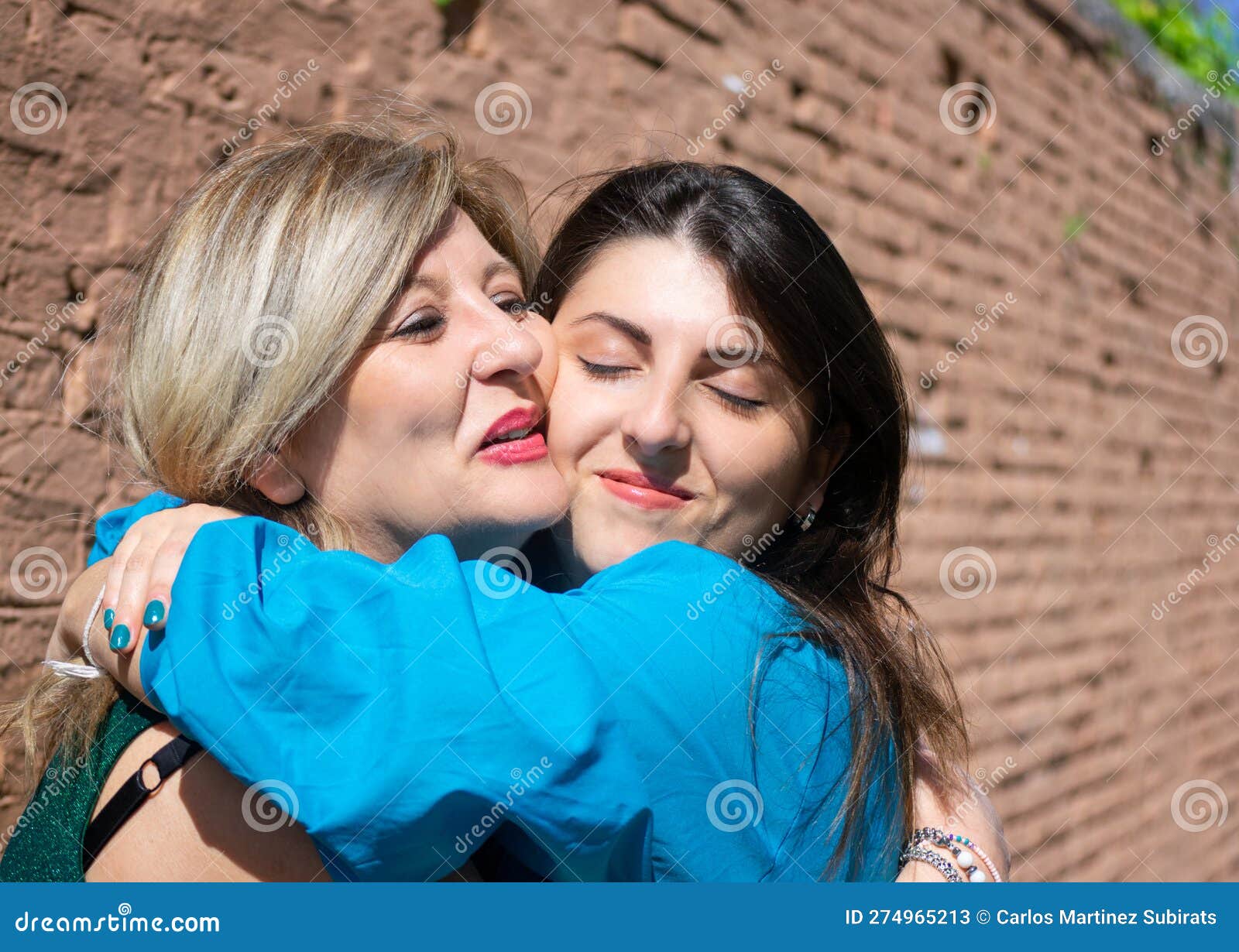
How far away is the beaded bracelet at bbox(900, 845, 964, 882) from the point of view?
1787mm

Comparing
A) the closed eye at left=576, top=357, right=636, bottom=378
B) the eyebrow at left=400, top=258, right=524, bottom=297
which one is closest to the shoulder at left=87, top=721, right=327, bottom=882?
the eyebrow at left=400, top=258, right=524, bottom=297

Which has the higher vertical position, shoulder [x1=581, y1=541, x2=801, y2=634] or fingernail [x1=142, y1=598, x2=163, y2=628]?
shoulder [x1=581, y1=541, x2=801, y2=634]

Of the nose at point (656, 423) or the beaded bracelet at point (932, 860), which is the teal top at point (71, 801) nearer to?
the nose at point (656, 423)

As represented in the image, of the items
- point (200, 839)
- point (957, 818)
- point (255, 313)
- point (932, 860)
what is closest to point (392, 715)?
point (200, 839)

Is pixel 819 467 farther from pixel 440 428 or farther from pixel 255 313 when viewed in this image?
pixel 255 313

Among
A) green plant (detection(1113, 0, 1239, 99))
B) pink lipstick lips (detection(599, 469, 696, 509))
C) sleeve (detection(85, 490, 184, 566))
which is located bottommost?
sleeve (detection(85, 490, 184, 566))

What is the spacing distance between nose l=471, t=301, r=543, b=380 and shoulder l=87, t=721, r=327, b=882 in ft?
2.39

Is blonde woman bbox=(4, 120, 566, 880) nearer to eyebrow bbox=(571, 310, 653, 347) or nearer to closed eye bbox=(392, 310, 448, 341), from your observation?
closed eye bbox=(392, 310, 448, 341)

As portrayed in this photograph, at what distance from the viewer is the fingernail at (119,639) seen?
1459 millimetres

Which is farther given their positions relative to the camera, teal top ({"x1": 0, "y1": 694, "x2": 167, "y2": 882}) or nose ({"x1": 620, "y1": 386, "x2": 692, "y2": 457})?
nose ({"x1": 620, "y1": 386, "x2": 692, "y2": 457})

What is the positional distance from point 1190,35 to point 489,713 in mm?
6340

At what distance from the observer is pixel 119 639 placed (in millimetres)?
1464
